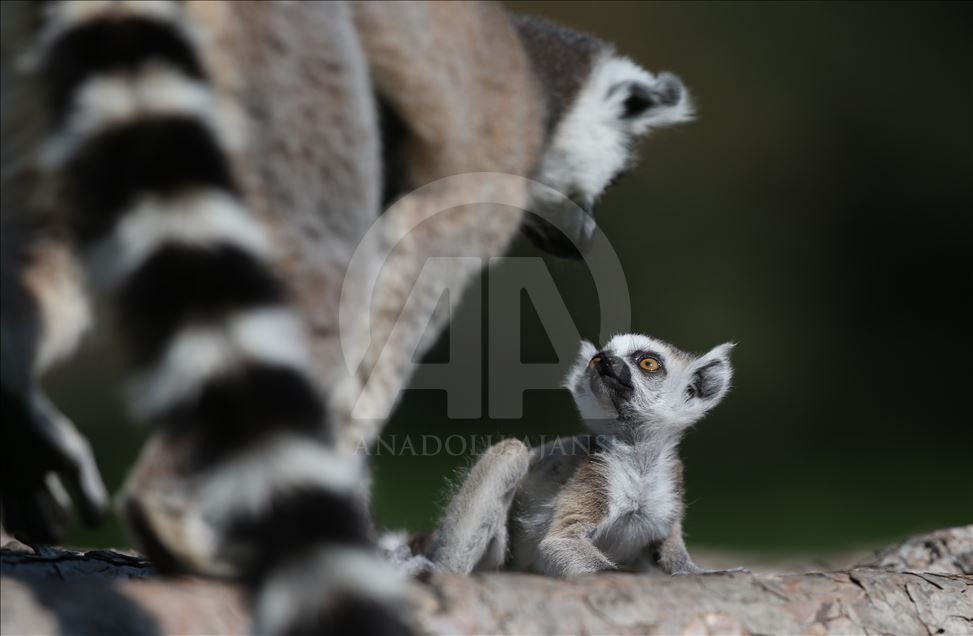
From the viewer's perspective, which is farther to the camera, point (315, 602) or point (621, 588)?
point (621, 588)

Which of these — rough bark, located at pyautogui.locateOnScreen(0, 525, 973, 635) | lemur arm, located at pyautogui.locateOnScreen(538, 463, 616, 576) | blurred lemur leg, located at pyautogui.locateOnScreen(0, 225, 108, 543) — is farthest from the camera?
lemur arm, located at pyautogui.locateOnScreen(538, 463, 616, 576)

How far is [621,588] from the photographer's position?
2205 mm

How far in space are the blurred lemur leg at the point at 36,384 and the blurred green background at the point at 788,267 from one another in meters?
4.54

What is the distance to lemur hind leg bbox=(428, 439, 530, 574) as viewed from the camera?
3010mm

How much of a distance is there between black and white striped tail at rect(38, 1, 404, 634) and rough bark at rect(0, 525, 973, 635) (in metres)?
0.18

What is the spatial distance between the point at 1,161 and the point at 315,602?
1.22 metres

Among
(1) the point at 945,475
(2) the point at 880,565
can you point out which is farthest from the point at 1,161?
(1) the point at 945,475

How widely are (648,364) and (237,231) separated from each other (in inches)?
67.3

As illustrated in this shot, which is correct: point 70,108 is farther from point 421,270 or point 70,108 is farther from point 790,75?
point 790,75

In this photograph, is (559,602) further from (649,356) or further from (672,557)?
(649,356)

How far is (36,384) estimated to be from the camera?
2.44 metres
